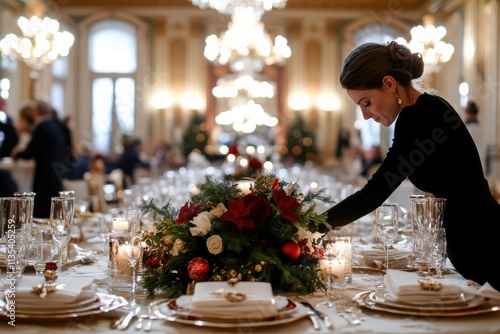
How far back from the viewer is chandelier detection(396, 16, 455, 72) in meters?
10.3

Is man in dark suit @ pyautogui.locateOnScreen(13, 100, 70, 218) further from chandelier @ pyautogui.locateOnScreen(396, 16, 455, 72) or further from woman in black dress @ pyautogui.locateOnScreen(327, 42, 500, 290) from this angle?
chandelier @ pyautogui.locateOnScreen(396, 16, 455, 72)

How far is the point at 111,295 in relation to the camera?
5.90ft

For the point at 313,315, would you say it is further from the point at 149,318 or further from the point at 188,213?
the point at 188,213

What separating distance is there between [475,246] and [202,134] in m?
13.8

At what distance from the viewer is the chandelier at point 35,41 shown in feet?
33.6

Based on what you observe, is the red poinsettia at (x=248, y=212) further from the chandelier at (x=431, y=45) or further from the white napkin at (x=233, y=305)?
the chandelier at (x=431, y=45)

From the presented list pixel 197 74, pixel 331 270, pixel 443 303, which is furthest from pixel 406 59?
pixel 197 74

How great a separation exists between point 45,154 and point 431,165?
5032 mm

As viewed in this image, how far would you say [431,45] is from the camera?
A: 409 inches

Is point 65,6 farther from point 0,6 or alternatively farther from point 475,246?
point 475,246

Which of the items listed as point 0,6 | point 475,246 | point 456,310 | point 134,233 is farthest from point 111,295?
point 0,6

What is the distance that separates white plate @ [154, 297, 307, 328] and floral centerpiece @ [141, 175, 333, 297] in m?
0.19

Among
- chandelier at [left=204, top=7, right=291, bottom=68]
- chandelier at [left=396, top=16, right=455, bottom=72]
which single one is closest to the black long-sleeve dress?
chandelier at [left=396, top=16, right=455, bottom=72]

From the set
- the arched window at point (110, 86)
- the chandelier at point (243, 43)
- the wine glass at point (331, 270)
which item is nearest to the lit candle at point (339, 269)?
the wine glass at point (331, 270)
